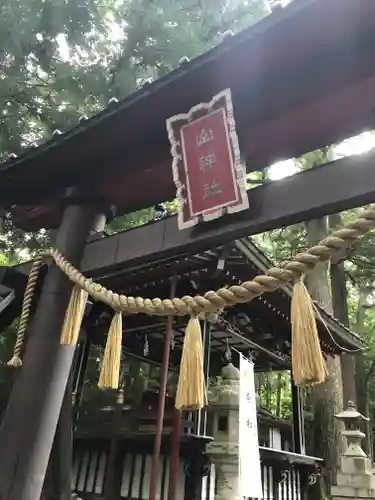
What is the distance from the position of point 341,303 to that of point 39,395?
10.2 metres

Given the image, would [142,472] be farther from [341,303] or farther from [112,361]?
[341,303]

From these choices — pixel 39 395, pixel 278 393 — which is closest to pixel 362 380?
pixel 278 393

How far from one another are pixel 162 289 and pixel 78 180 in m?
2.52

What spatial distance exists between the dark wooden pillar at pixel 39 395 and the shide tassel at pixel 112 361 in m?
0.86

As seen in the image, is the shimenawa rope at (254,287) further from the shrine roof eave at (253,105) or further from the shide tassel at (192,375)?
the shrine roof eave at (253,105)

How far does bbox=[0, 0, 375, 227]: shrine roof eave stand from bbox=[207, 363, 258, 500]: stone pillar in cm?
278

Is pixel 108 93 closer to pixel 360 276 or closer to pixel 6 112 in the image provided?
pixel 6 112

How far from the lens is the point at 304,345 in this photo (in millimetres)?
1807

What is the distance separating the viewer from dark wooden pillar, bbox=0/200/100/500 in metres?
2.95

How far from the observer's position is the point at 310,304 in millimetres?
1896

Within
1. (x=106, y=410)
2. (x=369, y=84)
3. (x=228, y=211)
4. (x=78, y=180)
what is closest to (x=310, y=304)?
(x=228, y=211)

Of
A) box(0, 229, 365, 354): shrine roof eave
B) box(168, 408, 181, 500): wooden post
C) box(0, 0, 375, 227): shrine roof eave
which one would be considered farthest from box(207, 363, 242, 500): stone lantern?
box(0, 0, 375, 227): shrine roof eave

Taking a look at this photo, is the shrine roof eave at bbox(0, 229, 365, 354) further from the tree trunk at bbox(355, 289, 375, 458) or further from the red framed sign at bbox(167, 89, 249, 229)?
the tree trunk at bbox(355, 289, 375, 458)

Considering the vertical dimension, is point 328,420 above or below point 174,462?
above
